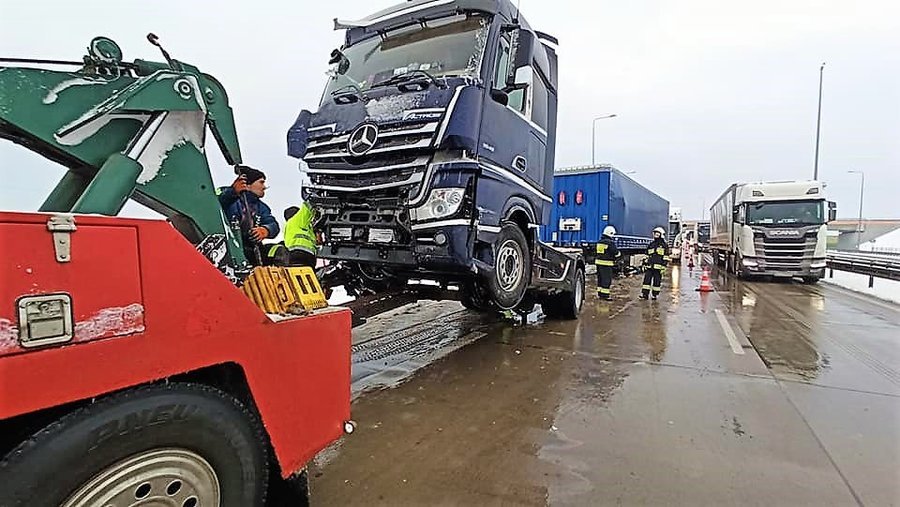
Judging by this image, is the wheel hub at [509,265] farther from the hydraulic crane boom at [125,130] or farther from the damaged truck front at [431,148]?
the hydraulic crane boom at [125,130]

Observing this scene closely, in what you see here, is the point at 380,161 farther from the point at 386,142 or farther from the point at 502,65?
the point at 502,65

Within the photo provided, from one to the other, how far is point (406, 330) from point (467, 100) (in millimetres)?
3811

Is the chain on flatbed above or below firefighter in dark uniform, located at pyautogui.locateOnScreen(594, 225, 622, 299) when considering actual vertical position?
below

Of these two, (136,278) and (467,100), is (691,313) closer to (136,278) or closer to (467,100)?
(467,100)

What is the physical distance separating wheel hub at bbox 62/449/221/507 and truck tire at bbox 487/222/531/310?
134 inches

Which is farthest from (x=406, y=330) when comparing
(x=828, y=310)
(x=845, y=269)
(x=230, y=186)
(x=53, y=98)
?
(x=845, y=269)

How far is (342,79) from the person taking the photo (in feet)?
18.1

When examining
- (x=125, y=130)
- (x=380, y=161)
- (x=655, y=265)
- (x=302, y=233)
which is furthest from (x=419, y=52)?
(x=655, y=265)

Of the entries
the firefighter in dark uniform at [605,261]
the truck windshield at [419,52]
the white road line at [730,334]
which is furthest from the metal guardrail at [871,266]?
the truck windshield at [419,52]

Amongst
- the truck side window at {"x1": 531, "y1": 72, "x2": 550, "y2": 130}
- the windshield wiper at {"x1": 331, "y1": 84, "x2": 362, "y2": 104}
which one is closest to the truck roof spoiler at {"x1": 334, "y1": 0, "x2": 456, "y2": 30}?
the windshield wiper at {"x1": 331, "y1": 84, "x2": 362, "y2": 104}

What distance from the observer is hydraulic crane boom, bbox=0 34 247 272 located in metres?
2.05

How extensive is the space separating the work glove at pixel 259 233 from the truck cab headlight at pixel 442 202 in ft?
4.33

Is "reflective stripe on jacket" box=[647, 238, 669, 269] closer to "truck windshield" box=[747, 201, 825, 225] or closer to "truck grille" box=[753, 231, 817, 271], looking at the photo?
"truck grille" box=[753, 231, 817, 271]

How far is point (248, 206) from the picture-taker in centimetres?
377
